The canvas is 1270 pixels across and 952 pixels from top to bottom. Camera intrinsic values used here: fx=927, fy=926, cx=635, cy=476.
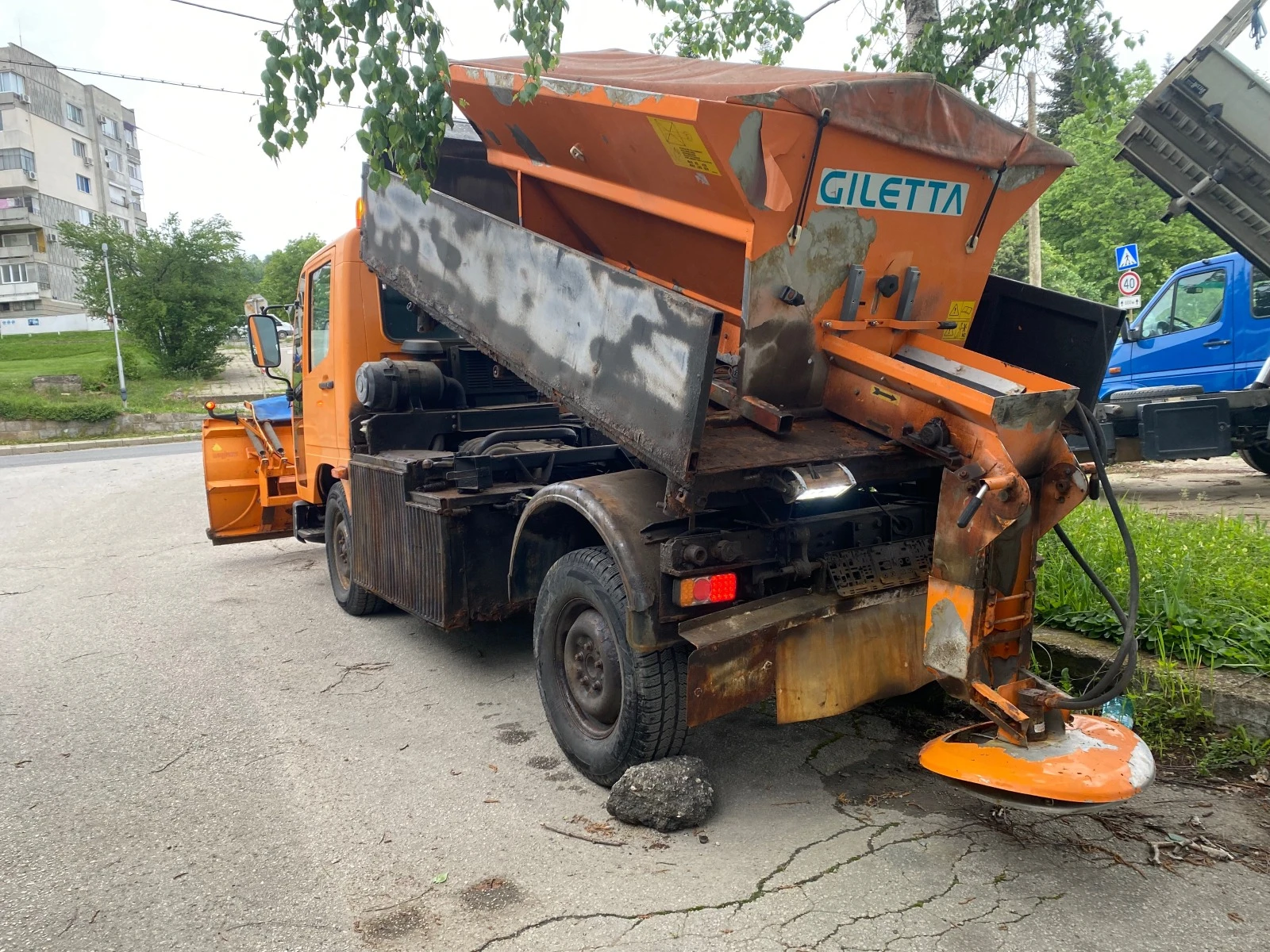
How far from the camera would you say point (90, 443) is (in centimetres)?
2436

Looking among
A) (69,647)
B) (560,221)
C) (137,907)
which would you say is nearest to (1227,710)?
(560,221)

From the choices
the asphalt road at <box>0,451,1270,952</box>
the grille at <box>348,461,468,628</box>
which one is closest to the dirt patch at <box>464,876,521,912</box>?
the asphalt road at <box>0,451,1270,952</box>

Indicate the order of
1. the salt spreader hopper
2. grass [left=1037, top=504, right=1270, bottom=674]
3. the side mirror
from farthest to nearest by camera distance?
the side mirror < grass [left=1037, top=504, right=1270, bottom=674] < the salt spreader hopper

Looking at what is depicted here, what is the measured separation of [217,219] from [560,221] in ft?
117

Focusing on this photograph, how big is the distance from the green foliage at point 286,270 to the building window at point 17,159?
14342mm

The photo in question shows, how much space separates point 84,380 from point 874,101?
34102 mm

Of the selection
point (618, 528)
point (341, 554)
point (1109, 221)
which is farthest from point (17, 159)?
point (618, 528)

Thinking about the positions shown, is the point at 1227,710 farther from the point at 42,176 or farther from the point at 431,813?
the point at 42,176

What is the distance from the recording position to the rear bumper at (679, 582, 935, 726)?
11.0 ft

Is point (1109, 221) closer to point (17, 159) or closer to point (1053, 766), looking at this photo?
point (1053, 766)

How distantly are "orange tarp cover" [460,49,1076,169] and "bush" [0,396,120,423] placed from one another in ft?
91.0

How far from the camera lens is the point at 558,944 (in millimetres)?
2723

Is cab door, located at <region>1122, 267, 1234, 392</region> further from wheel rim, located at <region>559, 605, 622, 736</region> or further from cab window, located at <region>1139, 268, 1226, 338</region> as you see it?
wheel rim, located at <region>559, 605, 622, 736</region>

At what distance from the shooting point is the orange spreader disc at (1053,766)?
2.84 meters
